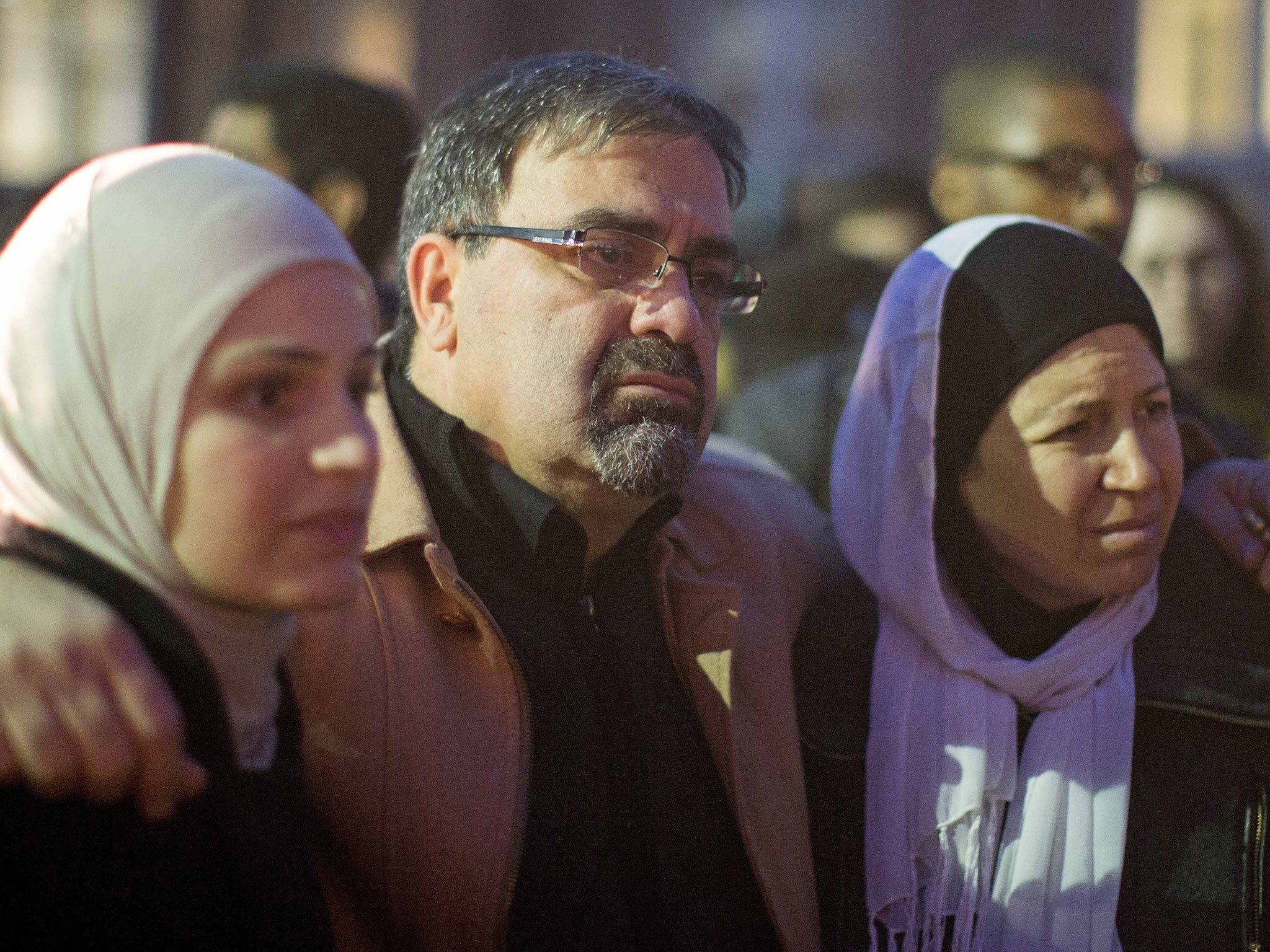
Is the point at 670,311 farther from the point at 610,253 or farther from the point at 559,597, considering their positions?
the point at 559,597

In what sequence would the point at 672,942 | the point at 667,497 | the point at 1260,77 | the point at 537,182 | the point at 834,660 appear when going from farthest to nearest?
the point at 1260,77, the point at 834,660, the point at 667,497, the point at 537,182, the point at 672,942

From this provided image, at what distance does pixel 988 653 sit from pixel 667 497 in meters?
0.75

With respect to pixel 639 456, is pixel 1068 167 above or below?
above

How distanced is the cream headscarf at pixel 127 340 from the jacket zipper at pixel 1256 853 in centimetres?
188

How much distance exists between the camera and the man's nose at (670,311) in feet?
7.95

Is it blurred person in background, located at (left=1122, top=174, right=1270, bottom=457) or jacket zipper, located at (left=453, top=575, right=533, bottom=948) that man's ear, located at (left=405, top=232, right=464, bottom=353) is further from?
blurred person in background, located at (left=1122, top=174, right=1270, bottom=457)

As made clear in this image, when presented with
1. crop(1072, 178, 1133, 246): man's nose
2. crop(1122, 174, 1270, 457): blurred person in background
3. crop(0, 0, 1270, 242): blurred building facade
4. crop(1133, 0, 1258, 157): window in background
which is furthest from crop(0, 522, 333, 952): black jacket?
crop(1133, 0, 1258, 157): window in background

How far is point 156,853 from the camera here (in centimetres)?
155

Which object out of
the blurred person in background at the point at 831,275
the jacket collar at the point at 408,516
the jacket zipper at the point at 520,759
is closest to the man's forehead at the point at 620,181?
the jacket collar at the point at 408,516

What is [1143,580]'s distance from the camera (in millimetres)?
2529

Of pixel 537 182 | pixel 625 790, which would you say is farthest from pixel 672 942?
pixel 537 182

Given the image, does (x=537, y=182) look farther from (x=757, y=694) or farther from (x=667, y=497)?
(x=757, y=694)

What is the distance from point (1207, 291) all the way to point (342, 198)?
337 cm

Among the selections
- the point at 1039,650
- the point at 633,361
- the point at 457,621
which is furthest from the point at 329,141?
the point at 1039,650
